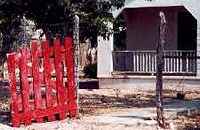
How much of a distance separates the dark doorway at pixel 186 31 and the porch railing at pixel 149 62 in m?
1.42

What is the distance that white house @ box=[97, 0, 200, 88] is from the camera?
2262 cm

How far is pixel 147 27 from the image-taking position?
25.7m

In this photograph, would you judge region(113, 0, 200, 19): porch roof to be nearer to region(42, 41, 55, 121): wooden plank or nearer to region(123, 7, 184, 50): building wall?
region(123, 7, 184, 50): building wall

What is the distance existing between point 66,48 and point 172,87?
31.3 feet

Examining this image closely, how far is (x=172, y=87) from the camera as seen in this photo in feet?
74.2

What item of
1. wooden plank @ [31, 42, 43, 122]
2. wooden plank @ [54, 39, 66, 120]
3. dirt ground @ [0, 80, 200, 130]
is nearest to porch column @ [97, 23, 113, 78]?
dirt ground @ [0, 80, 200, 130]

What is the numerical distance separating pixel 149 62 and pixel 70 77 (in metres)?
10.0

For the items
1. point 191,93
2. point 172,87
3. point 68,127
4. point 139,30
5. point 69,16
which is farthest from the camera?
point 139,30

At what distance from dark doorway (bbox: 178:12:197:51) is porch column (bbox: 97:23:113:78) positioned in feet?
10.7

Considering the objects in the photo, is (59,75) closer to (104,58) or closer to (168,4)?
(104,58)

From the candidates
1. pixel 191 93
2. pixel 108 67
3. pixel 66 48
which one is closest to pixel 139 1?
pixel 108 67

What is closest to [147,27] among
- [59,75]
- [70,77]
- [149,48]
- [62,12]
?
[149,48]

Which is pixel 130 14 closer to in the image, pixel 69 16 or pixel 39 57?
pixel 69 16

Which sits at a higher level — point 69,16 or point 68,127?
point 69,16
